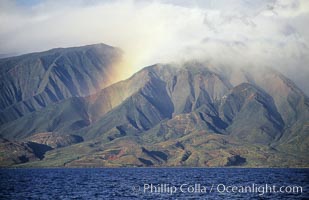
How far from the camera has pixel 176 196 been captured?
196250 mm

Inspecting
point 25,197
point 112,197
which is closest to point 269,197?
point 112,197

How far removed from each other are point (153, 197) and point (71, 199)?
2864cm

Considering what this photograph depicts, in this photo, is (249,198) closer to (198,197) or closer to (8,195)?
(198,197)

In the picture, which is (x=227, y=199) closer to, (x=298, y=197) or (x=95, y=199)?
(x=298, y=197)

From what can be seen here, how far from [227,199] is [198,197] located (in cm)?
1178

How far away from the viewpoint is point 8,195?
197 m

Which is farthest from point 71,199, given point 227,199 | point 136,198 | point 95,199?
point 227,199

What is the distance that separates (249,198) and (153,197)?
110 ft

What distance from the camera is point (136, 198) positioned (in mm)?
192125

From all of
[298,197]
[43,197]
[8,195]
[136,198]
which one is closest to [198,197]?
[136,198]

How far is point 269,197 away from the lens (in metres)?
192

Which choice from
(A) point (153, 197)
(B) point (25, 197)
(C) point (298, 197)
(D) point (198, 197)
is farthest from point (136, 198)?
(C) point (298, 197)

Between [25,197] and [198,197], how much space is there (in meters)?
60.7

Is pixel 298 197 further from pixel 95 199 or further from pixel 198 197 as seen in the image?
pixel 95 199
